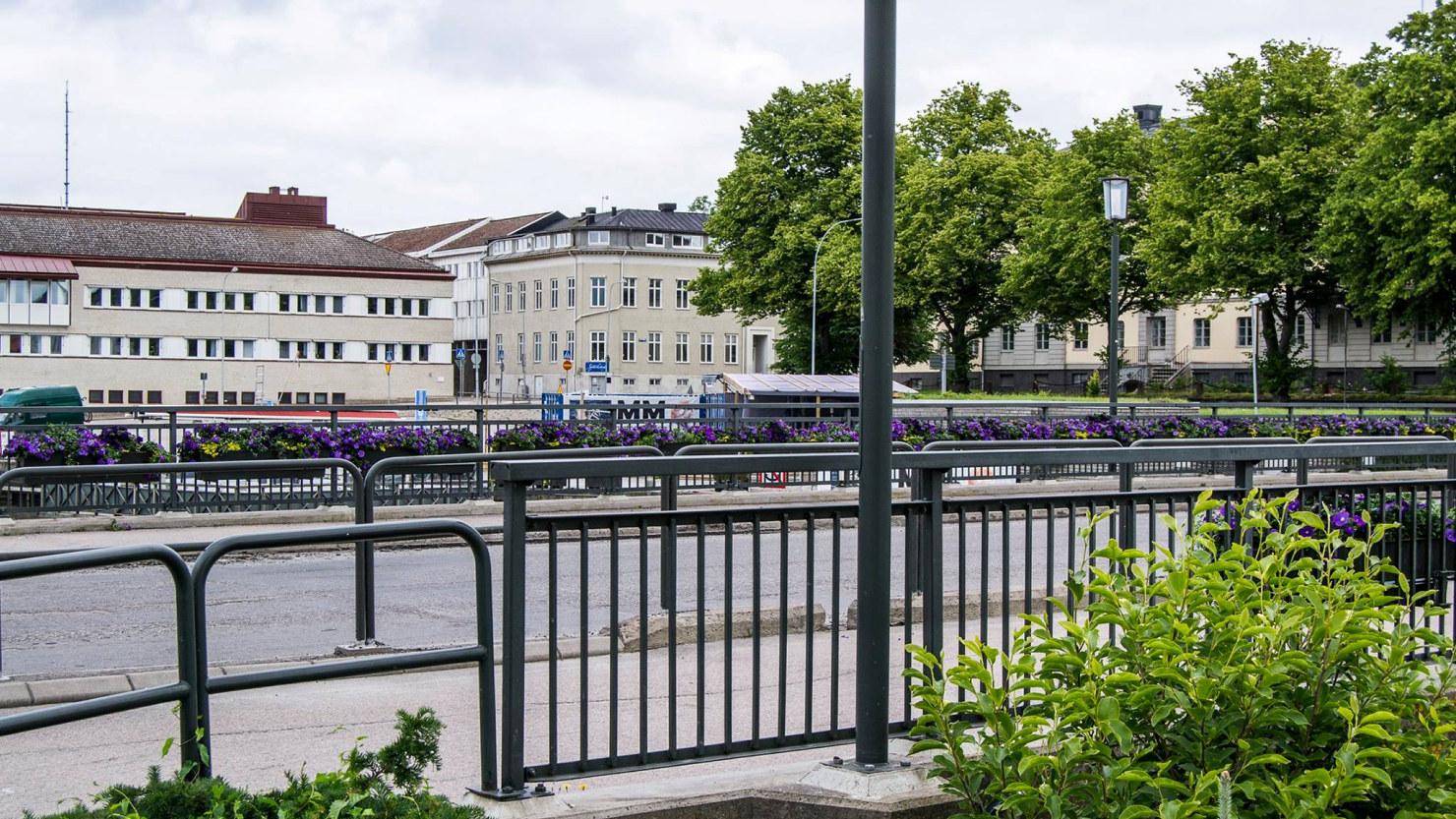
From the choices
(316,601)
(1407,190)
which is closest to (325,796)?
(316,601)

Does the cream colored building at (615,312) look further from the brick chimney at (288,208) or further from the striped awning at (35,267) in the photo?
the striped awning at (35,267)

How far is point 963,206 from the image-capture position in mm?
64812

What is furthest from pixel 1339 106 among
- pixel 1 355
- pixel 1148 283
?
pixel 1 355

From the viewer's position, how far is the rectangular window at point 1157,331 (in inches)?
3359

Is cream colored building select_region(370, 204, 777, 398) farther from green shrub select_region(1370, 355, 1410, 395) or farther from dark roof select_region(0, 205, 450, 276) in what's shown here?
green shrub select_region(1370, 355, 1410, 395)

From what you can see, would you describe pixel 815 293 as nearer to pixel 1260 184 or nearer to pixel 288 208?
pixel 1260 184

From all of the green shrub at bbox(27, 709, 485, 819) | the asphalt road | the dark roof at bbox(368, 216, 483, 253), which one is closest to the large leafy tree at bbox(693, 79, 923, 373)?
the asphalt road

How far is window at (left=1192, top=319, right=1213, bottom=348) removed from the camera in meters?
82.7

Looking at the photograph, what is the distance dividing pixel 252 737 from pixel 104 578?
6.35 meters

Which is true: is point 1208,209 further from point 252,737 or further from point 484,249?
point 484,249

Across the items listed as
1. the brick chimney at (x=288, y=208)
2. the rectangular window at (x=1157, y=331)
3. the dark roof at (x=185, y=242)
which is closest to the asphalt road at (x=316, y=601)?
the rectangular window at (x=1157, y=331)

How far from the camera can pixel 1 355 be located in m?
80.5

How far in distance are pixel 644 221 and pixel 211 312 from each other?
1740 inches

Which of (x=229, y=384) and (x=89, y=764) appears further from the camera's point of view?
(x=229, y=384)
